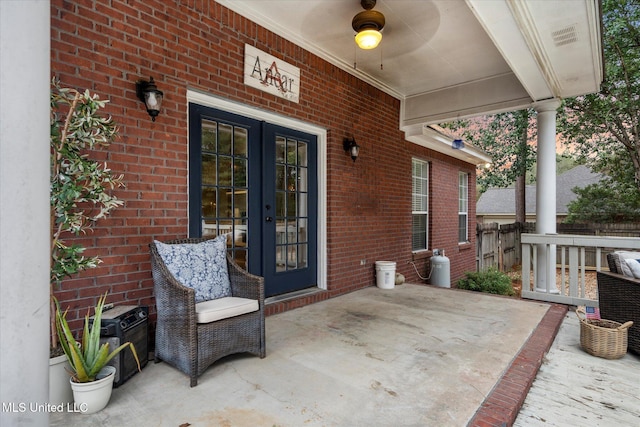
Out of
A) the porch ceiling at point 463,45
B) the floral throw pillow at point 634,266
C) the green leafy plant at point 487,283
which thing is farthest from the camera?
the green leafy plant at point 487,283

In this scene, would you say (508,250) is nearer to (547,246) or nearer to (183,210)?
(547,246)

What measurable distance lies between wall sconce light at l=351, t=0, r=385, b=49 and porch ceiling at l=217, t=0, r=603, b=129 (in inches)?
5.9

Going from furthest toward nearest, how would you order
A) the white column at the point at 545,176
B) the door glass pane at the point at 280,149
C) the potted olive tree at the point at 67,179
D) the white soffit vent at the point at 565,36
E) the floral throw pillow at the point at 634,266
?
the white column at the point at 545,176 < the door glass pane at the point at 280,149 < the white soffit vent at the point at 565,36 < the floral throw pillow at the point at 634,266 < the potted olive tree at the point at 67,179

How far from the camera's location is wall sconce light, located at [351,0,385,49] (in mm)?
3311

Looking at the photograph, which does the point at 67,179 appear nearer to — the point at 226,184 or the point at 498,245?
the point at 226,184

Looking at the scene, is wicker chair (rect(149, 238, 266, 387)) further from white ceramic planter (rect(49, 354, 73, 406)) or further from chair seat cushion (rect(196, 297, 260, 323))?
white ceramic planter (rect(49, 354, 73, 406))

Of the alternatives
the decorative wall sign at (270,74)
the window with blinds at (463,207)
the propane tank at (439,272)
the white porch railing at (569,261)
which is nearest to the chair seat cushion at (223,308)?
the decorative wall sign at (270,74)

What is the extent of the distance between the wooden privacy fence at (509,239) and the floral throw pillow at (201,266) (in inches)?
341

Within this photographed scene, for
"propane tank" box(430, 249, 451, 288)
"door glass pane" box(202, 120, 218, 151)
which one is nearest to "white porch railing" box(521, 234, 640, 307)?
"propane tank" box(430, 249, 451, 288)

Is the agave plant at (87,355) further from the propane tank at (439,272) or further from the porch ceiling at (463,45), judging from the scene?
the propane tank at (439,272)

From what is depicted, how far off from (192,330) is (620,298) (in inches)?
141

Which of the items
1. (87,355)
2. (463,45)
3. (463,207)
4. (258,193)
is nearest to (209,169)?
(258,193)

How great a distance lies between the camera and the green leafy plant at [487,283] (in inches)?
280

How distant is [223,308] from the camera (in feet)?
7.65
